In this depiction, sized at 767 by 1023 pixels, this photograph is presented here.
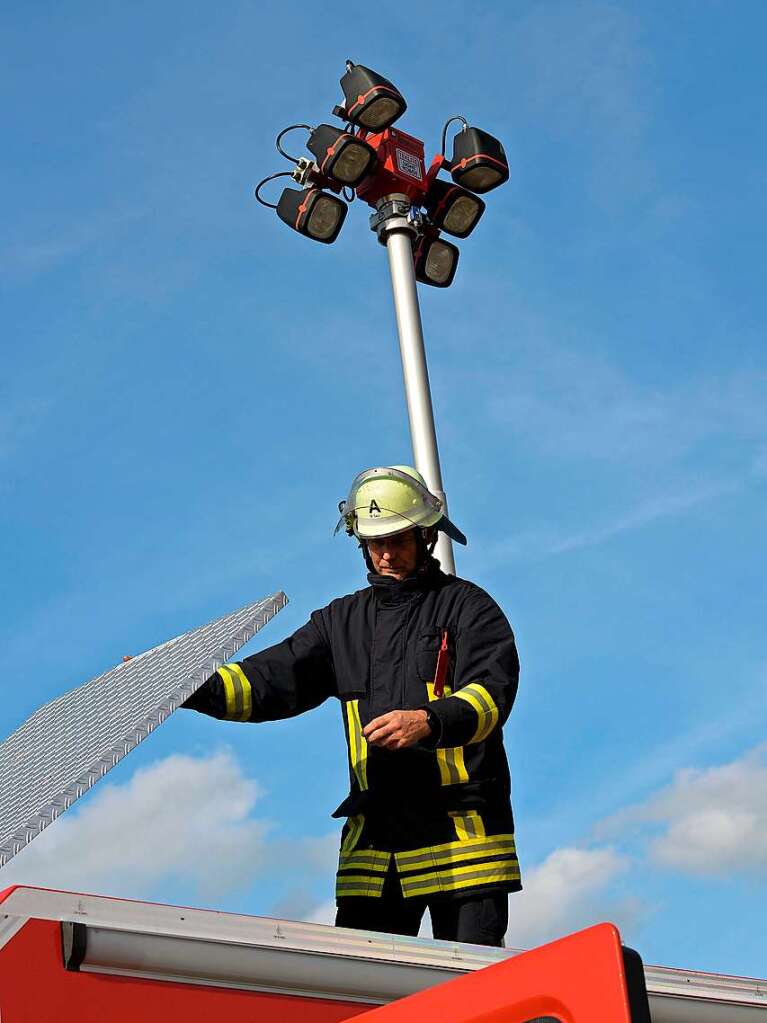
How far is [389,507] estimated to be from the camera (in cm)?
430

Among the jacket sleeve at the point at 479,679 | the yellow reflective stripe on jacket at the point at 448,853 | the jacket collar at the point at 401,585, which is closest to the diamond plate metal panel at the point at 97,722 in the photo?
the jacket sleeve at the point at 479,679

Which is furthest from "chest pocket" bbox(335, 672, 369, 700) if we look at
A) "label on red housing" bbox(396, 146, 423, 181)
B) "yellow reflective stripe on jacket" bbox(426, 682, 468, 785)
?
"label on red housing" bbox(396, 146, 423, 181)

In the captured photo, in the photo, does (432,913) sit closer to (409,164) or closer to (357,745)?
(357,745)

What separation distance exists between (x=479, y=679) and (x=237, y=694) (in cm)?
65

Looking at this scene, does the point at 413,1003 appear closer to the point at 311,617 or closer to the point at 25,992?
the point at 25,992

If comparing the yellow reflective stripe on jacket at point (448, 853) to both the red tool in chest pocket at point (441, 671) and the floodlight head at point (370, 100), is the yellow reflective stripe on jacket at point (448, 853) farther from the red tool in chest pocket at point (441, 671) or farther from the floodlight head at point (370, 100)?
the floodlight head at point (370, 100)

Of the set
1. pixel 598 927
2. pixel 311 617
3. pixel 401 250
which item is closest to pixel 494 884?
pixel 311 617

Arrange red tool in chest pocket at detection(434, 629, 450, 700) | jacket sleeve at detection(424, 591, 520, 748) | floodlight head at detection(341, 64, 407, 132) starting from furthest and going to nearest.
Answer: floodlight head at detection(341, 64, 407, 132), red tool in chest pocket at detection(434, 629, 450, 700), jacket sleeve at detection(424, 591, 520, 748)

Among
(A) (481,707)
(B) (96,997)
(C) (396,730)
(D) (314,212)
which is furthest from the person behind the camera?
(D) (314,212)

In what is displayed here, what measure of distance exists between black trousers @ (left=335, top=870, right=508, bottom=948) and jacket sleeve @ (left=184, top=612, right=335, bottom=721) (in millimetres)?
560

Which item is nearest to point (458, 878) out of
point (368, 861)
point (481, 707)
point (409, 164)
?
point (368, 861)

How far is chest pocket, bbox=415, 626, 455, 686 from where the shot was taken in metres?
4.02

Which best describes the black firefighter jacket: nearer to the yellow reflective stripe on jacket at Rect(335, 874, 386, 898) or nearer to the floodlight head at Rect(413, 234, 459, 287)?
the yellow reflective stripe on jacket at Rect(335, 874, 386, 898)

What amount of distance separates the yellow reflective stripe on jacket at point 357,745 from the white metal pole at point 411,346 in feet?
8.06
